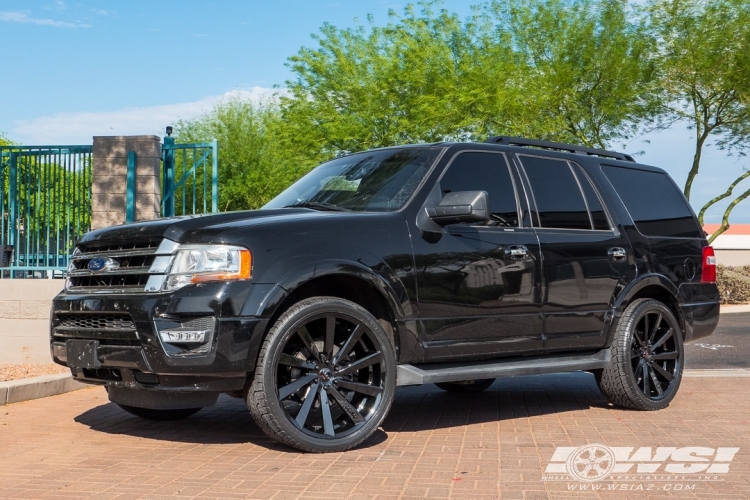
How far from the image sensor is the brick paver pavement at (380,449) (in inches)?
190

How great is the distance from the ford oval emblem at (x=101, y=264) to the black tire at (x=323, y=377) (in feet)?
4.00

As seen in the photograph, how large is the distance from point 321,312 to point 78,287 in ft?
5.89

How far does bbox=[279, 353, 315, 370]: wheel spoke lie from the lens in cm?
561

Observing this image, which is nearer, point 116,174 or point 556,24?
point 116,174

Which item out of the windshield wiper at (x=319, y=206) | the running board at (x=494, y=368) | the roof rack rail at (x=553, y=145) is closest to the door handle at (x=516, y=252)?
the running board at (x=494, y=368)

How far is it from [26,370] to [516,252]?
646 cm

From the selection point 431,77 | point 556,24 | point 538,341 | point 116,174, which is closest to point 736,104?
point 556,24

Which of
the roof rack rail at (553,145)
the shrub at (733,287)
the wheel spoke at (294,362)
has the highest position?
the roof rack rail at (553,145)

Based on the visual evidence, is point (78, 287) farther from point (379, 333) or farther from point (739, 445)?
point (739, 445)

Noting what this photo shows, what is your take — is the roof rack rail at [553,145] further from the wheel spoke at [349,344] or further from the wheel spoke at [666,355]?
the wheel spoke at [349,344]

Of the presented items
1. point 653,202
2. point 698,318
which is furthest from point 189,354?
point 698,318

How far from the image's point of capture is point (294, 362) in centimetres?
566

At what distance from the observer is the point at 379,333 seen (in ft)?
19.3

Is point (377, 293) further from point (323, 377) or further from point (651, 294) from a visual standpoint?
point (651, 294)
